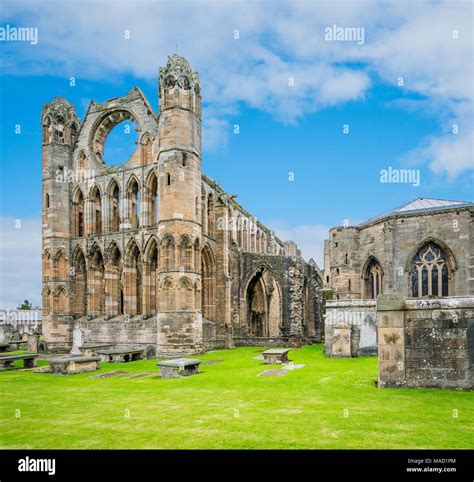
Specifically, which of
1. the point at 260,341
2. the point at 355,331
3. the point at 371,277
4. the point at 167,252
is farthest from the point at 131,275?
the point at 371,277

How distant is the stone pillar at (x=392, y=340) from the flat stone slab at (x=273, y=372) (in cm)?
432

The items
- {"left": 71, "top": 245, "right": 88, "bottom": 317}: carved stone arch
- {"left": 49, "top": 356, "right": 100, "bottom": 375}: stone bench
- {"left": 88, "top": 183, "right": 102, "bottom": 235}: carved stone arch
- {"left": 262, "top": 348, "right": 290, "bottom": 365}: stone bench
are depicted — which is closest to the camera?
{"left": 49, "top": 356, "right": 100, "bottom": 375}: stone bench

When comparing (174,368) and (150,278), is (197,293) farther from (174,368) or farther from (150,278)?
(174,368)

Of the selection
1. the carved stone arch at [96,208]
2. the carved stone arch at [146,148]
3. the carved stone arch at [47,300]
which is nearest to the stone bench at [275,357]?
the carved stone arch at [146,148]

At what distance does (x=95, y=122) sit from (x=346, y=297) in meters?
20.7

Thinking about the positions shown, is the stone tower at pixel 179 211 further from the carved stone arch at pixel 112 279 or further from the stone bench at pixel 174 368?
the stone bench at pixel 174 368

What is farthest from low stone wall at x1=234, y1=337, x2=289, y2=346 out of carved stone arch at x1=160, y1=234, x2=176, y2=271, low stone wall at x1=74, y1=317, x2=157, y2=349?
carved stone arch at x1=160, y1=234, x2=176, y2=271

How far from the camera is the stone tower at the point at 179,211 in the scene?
24.3m

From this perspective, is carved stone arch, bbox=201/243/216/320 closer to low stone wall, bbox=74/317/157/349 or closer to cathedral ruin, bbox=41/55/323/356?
cathedral ruin, bbox=41/55/323/356

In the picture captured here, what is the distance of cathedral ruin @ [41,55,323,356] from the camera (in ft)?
81.8

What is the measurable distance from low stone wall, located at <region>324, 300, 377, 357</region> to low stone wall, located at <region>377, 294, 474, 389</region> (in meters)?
8.31

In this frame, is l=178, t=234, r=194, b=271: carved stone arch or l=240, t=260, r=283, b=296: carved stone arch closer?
l=178, t=234, r=194, b=271: carved stone arch
